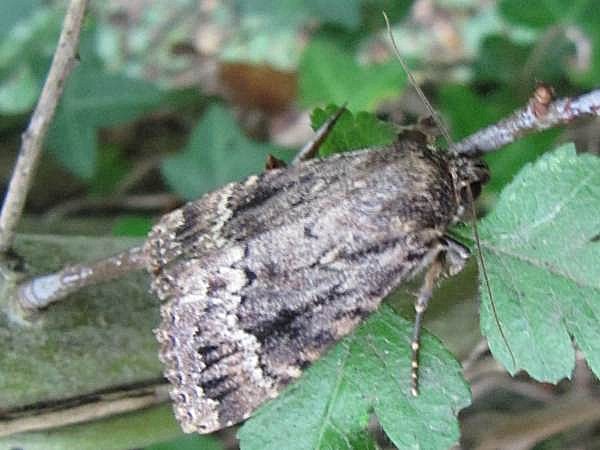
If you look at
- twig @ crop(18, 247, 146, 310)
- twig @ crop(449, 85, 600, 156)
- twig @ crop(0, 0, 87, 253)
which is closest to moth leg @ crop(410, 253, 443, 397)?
twig @ crop(449, 85, 600, 156)

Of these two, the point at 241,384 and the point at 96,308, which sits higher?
the point at 96,308

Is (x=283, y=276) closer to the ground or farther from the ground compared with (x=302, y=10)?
closer to the ground

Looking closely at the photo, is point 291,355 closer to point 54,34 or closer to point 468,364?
point 468,364

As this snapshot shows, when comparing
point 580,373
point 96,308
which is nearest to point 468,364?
point 580,373

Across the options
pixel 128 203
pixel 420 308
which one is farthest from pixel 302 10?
pixel 420 308

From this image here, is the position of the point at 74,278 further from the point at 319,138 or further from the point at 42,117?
the point at 319,138

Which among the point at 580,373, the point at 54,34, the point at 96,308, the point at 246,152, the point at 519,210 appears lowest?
the point at 580,373
